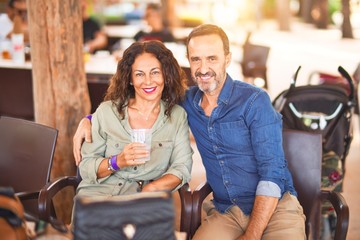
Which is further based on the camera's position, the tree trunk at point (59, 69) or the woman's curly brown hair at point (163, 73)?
the tree trunk at point (59, 69)

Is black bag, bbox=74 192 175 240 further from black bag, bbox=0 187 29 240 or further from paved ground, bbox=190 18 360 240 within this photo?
paved ground, bbox=190 18 360 240

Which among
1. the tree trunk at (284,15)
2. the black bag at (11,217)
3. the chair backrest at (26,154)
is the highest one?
the black bag at (11,217)

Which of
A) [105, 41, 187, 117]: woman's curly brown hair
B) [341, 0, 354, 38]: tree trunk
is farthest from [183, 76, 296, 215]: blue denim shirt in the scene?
[341, 0, 354, 38]: tree trunk

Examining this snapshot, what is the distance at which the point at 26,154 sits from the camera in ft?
9.45

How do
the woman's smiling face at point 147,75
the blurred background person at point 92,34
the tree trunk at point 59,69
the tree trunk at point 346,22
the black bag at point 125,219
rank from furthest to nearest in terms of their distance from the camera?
the tree trunk at point 346,22 < the blurred background person at point 92,34 < the tree trunk at point 59,69 < the woman's smiling face at point 147,75 < the black bag at point 125,219

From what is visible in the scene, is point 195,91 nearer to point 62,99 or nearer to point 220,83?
point 220,83

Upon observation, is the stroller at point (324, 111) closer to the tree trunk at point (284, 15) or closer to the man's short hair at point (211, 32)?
the man's short hair at point (211, 32)

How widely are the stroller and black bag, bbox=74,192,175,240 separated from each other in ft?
6.16

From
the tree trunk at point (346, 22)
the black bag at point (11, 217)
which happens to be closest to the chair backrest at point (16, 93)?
the black bag at point (11, 217)

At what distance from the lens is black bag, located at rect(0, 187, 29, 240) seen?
175 cm

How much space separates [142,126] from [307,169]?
87 centimetres

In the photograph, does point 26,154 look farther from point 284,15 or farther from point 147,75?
point 284,15

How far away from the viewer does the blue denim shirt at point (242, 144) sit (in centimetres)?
253

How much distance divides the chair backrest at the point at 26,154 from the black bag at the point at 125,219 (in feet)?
3.72
